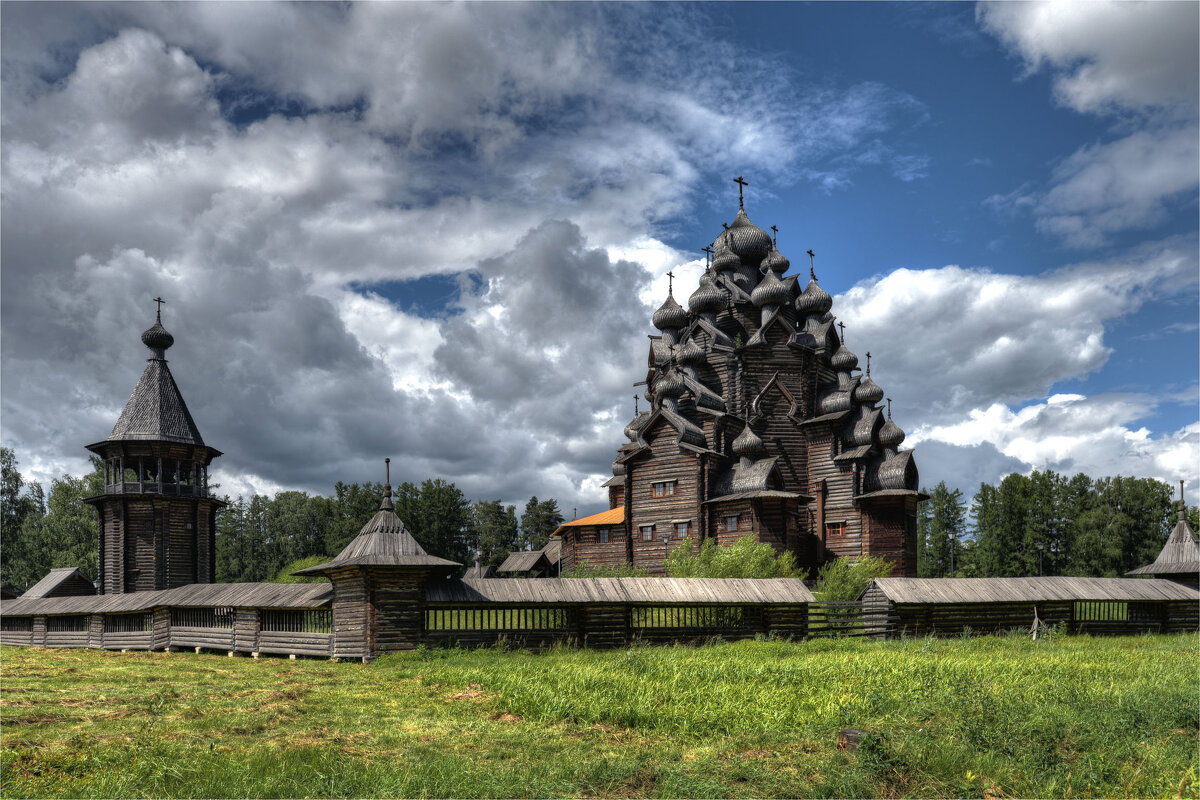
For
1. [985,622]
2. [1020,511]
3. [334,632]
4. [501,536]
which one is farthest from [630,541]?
[501,536]

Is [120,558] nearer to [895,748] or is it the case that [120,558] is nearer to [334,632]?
[334,632]

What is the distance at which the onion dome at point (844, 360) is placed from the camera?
41.7 meters

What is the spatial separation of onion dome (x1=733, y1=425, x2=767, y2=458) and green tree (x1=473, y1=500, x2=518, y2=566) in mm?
43829

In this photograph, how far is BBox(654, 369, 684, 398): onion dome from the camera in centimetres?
4006

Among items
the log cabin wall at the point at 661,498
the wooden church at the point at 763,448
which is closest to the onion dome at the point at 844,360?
the wooden church at the point at 763,448

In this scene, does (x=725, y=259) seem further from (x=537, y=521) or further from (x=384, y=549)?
(x=537, y=521)

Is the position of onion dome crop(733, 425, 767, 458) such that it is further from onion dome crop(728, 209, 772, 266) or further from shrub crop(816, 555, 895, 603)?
onion dome crop(728, 209, 772, 266)

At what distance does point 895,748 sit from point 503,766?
4.24m

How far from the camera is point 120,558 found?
113 feet

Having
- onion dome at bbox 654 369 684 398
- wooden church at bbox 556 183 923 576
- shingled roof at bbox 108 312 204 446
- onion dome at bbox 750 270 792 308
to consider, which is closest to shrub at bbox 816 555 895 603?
wooden church at bbox 556 183 923 576

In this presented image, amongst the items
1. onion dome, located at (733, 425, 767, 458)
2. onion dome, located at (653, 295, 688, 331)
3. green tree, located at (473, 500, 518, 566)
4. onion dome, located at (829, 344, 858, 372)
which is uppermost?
onion dome, located at (653, 295, 688, 331)

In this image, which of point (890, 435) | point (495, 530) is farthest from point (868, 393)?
Answer: point (495, 530)

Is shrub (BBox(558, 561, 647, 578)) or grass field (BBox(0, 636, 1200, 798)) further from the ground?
grass field (BBox(0, 636, 1200, 798))

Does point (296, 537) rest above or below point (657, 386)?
below
